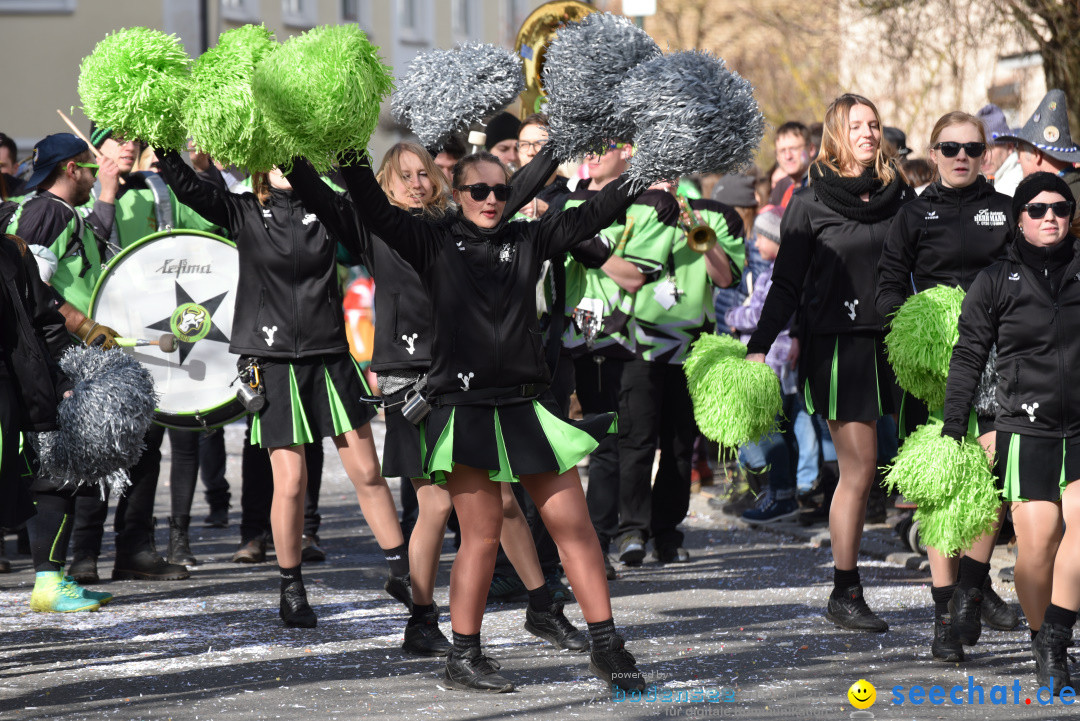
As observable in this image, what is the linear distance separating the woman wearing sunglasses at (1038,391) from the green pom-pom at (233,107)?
2.54 meters

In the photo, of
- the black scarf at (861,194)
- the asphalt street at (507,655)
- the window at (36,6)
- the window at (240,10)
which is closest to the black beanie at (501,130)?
the asphalt street at (507,655)

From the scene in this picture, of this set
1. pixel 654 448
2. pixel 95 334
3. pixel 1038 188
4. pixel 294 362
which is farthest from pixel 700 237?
pixel 95 334

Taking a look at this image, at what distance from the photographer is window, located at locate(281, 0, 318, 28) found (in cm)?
2798

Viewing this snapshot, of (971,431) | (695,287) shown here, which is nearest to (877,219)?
(971,431)

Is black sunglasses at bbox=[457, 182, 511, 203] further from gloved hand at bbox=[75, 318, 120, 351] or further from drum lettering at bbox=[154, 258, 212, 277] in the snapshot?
drum lettering at bbox=[154, 258, 212, 277]

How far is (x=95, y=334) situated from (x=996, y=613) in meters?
4.22

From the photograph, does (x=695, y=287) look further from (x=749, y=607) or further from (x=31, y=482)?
(x=31, y=482)

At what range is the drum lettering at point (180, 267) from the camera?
25.3 feet

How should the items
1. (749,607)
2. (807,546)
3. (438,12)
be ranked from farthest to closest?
1. (438,12)
2. (807,546)
3. (749,607)

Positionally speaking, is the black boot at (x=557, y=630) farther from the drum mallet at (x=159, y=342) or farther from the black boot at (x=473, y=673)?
the drum mallet at (x=159, y=342)

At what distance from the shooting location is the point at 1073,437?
5.32 metres

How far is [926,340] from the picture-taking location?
19.0ft

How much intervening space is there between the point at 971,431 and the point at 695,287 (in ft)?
7.77

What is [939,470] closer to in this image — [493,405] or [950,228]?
[950,228]
